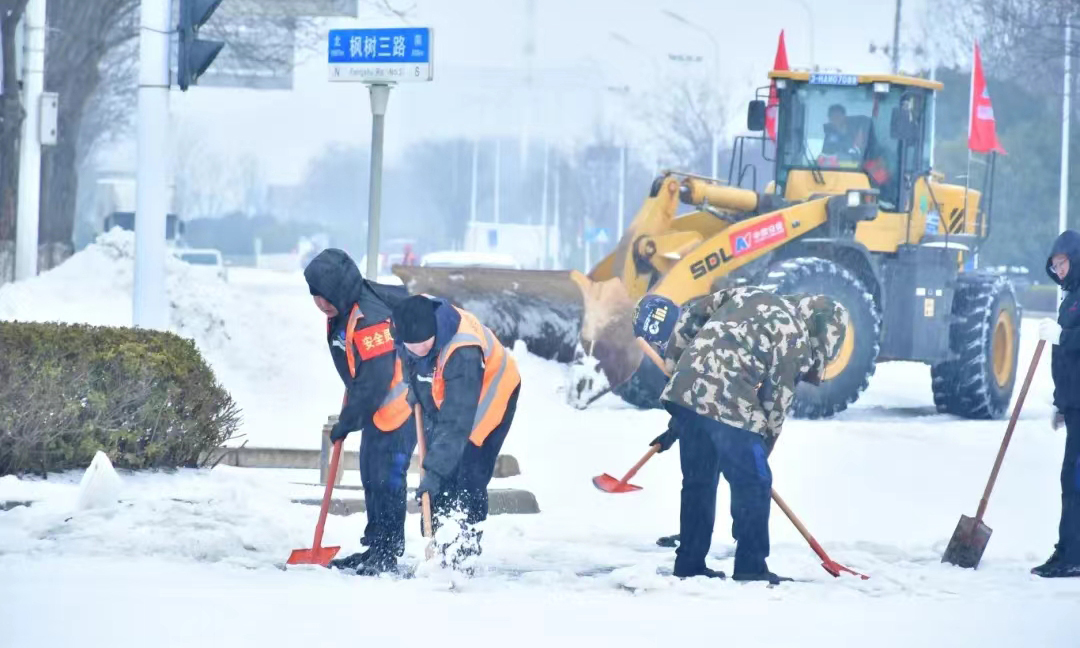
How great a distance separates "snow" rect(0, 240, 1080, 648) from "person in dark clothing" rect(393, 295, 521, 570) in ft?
1.03

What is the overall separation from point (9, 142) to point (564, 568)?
14234 mm

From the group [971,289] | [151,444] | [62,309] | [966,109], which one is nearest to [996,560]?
[151,444]

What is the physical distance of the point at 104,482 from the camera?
9.02 meters

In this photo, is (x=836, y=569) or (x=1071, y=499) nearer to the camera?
(x=836, y=569)

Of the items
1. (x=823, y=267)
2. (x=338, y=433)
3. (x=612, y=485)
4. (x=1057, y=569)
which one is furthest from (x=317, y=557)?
(x=823, y=267)

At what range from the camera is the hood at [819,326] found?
8.45 meters

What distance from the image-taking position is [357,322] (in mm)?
8148

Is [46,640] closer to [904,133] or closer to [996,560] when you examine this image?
[996,560]

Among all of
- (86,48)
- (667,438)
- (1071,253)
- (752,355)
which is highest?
(86,48)

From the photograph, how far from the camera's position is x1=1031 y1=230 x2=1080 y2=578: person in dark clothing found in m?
8.94

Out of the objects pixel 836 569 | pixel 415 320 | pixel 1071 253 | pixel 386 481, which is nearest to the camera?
pixel 415 320

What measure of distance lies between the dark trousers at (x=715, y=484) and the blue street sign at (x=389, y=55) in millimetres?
3651

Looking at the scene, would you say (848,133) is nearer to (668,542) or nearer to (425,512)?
(668,542)

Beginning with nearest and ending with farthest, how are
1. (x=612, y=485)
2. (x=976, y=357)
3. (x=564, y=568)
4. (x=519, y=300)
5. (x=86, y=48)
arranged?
1. (x=564, y=568)
2. (x=612, y=485)
3. (x=519, y=300)
4. (x=976, y=357)
5. (x=86, y=48)
